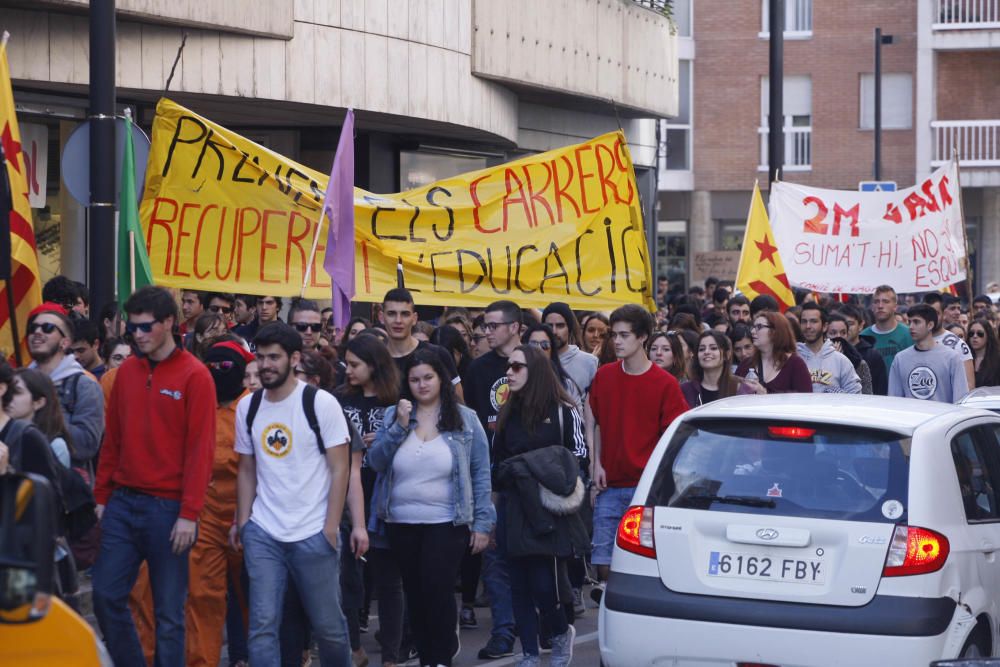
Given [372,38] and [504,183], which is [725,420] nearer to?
[504,183]

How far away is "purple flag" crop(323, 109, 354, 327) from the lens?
36.3 feet

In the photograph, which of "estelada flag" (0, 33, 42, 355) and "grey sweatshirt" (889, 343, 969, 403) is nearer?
"estelada flag" (0, 33, 42, 355)

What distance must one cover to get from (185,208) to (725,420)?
5089 mm

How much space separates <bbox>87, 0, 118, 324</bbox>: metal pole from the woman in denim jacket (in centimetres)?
322

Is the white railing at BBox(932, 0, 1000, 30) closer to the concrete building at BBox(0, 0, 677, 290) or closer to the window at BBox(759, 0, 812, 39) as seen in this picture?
the window at BBox(759, 0, 812, 39)

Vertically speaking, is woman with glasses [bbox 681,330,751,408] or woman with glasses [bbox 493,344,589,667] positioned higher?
woman with glasses [bbox 681,330,751,408]

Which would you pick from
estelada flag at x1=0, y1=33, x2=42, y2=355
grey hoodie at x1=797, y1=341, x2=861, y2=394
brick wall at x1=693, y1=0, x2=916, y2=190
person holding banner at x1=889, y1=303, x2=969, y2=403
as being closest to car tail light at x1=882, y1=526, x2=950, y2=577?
estelada flag at x1=0, y1=33, x2=42, y2=355

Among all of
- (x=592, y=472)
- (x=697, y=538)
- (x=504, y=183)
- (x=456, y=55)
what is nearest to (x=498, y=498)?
(x=592, y=472)

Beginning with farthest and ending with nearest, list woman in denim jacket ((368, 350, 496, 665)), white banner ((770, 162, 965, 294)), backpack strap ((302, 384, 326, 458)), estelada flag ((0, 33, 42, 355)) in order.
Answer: white banner ((770, 162, 965, 294)) < estelada flag ((0, 33, 42, 355)) < woman in denim jacket ((368, 350, 496, 665)) < backpack strap ((302, 384, 326, 458))

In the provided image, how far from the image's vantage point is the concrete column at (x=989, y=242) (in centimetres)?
4181

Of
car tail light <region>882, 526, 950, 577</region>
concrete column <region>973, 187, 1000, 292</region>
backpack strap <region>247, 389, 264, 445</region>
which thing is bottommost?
car tail light <region>882, 526, 950, 577</region>

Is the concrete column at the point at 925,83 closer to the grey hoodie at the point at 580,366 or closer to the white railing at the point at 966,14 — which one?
the white railing at the point at 966,14

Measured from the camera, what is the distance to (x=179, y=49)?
14625mm

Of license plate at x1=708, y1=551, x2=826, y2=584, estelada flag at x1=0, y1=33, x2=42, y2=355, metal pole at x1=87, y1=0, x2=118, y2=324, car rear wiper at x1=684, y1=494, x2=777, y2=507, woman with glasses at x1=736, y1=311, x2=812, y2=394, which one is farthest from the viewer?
woman with glasses at x1=736, y1=311, x2=812, y2=394
